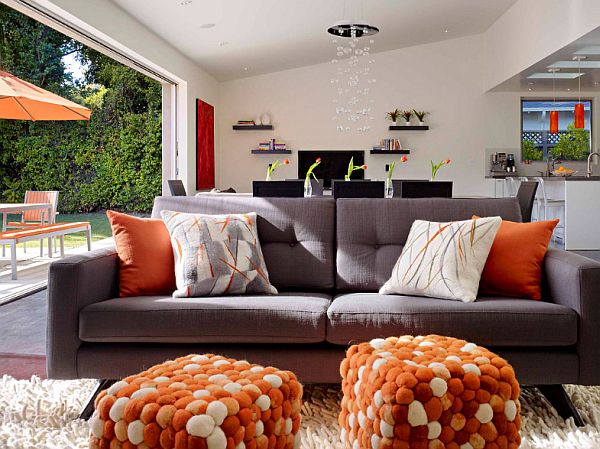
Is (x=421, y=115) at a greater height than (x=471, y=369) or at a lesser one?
greater

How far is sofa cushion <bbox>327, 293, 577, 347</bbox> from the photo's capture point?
2.57 metres

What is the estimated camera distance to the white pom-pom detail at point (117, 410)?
5.39 feet

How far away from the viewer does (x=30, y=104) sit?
711cm

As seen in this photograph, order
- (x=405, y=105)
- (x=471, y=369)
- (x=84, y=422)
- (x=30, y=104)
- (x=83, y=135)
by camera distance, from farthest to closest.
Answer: (x=405, y=105)
(x=83, y=135)
(x=30, y=104)
(x=84, y=422)
(x=471, y=369)

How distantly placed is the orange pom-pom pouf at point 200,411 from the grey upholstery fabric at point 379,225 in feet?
4.68

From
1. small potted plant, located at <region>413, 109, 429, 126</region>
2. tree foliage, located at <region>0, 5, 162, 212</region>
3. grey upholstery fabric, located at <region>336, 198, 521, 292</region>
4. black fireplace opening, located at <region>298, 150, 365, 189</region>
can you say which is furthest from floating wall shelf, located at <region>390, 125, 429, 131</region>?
grey upholstery fabric, located at <region>336, 198, 521, 292</region>

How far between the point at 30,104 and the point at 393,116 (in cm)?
595

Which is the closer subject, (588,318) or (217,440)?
(217,440)

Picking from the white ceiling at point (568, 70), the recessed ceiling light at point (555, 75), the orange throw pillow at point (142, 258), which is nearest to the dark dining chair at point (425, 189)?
the white ceiling at point (568, 70)

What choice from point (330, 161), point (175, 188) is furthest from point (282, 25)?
point (330, 161)

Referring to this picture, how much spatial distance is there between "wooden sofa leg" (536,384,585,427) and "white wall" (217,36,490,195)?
855cm

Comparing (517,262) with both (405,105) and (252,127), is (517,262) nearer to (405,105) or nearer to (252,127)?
(405,105)

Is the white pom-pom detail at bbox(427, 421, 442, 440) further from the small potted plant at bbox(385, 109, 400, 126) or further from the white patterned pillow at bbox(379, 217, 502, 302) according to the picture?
the small potted plant at bbox(385, 109, 400, 126)

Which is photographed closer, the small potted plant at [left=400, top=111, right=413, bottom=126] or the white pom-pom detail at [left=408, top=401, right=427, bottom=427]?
the white pom-pom detail at [left=408, top=401, right=427, bottom=427]
